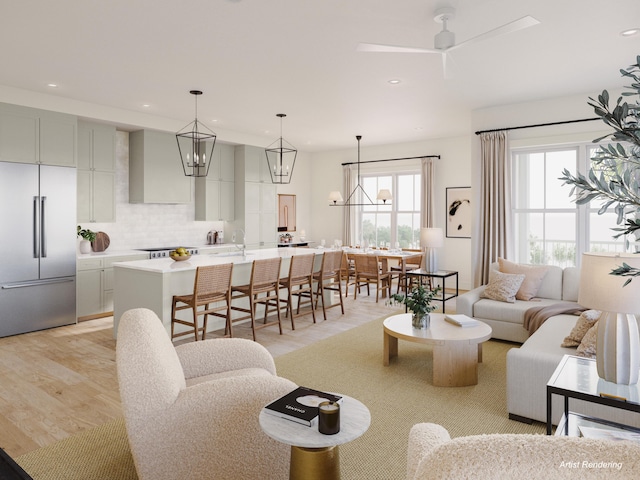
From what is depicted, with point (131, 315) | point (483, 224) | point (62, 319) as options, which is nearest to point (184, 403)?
point (131, 315)

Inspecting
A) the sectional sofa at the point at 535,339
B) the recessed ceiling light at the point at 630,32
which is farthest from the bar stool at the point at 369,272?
the recessed ceiling light at the point at 630,32

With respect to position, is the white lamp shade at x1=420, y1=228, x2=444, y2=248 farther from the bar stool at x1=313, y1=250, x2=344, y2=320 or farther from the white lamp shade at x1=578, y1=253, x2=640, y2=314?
the white lamp shade at x1=578, y1=253, x2=640, y2=314

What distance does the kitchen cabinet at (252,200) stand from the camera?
26.4ft

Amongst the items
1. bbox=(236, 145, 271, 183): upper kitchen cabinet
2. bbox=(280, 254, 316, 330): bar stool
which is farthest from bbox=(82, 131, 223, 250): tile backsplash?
bbox=(280, 254, 316, 330): bar stool

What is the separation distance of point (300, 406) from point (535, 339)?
2.40 metres

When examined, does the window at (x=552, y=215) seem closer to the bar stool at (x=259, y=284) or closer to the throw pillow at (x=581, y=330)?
the throw pillow at (x=581, y=330)

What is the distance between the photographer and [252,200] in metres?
8.21

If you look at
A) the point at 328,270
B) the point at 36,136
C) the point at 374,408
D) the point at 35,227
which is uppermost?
the point at 36,136

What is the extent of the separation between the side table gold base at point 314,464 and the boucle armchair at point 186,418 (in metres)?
0.31

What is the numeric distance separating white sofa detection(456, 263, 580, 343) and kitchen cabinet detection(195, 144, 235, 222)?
4614 mm

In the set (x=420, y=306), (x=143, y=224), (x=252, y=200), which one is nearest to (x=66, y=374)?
(x=420, y=306)

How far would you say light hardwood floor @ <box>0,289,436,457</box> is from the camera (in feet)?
9.43

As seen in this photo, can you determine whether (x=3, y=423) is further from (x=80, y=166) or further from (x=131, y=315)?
(x=80, y=166)

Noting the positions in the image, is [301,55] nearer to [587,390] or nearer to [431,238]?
[431,238]
